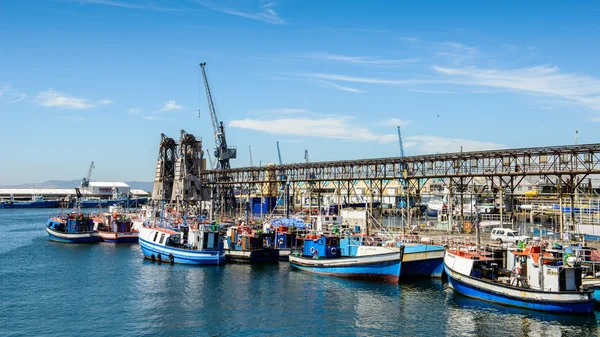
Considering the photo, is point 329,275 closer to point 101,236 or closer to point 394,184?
point 101,236

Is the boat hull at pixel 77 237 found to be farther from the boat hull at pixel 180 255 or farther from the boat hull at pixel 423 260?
the boat hull at pixel 423 260

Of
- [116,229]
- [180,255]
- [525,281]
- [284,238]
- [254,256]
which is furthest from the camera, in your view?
[116,229]

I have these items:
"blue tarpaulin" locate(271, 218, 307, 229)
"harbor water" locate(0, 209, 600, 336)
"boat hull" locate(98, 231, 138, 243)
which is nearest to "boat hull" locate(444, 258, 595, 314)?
"harbor water" locate(0, 209, 600, 336)

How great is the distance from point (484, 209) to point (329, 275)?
7431cm

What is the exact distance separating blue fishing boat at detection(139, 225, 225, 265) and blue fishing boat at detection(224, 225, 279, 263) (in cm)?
244

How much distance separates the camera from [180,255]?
58719 millimetres

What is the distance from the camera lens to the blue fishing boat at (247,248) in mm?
59375

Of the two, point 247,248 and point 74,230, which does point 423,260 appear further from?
point 74,230

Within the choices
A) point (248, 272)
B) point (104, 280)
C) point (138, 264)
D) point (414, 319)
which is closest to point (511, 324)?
point (414, 319)

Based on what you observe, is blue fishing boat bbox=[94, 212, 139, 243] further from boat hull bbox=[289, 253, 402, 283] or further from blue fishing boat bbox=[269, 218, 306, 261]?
boat hull bbox=[289, 253, 402, 283]

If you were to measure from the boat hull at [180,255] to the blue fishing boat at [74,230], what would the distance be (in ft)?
66.2

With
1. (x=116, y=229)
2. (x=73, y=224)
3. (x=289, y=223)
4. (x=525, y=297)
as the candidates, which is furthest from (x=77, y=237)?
(x=525, y=297)

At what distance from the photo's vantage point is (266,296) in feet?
142

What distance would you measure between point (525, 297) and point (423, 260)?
40.7 feet
